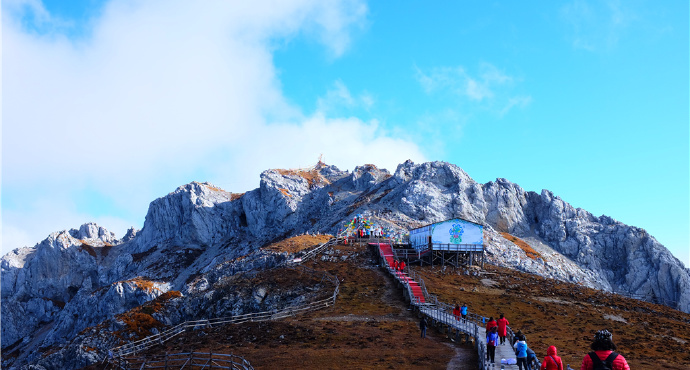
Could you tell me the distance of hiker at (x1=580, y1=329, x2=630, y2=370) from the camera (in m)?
8.21

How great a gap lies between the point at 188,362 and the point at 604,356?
25908mm

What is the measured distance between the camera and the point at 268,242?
129 meters

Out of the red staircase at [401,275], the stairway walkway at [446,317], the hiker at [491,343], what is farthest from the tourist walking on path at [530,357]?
the red staircase at [401,275]

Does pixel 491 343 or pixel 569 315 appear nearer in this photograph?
pixel 491 343

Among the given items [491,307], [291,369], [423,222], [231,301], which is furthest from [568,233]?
[291,369]

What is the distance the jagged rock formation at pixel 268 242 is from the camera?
88.2 metres

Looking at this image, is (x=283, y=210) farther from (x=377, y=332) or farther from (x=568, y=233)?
(x=377, y=332)

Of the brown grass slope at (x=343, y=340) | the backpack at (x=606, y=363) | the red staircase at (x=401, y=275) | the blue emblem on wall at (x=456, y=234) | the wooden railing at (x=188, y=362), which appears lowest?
the wooden railing at (x=188, y=362)

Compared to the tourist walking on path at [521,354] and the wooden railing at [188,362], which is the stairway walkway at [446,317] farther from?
the wooden railing at [188,362]

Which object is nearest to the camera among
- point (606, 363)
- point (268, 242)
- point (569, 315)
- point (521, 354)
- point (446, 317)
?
point (606, 363)

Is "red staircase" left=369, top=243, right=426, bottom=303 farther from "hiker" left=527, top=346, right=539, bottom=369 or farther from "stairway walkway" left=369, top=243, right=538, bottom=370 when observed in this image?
"hiker" left=527, top=346, right=539, bottom=369

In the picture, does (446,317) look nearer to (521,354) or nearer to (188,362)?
(521,354)

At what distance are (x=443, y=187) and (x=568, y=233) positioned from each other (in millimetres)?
32215

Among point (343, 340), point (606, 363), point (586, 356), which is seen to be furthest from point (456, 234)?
point (606, 363)
